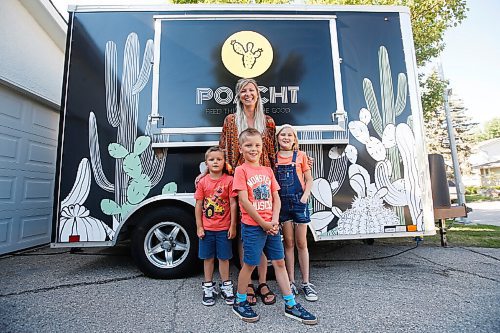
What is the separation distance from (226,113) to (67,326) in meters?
2.16

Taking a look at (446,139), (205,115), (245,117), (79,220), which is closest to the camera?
(245,117)

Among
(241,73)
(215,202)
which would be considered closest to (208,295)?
(215,202)

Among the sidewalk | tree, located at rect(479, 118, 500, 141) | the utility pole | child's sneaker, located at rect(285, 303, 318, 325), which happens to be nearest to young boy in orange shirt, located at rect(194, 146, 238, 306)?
child's sneaker, located at rect(285, 303, 318, 325)

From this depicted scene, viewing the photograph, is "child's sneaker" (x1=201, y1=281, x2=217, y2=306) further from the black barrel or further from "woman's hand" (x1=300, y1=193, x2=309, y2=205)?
the black barrel

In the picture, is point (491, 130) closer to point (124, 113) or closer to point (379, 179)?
point (379, 179)

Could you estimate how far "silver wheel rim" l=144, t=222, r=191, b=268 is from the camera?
108 inches

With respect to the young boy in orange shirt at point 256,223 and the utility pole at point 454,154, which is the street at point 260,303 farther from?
the utility pole at point 454,154

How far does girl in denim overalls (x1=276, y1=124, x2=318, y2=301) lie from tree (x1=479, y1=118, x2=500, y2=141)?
220ft

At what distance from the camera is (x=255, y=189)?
81.7 inches

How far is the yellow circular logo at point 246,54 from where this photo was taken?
2.88 metres

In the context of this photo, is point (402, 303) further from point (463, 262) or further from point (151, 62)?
point (151, 62)

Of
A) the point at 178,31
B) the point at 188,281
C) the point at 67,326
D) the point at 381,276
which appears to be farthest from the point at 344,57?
the point at 67,326

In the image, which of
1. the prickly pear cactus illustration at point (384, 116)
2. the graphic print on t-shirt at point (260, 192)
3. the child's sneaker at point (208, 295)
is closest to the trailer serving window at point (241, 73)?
the prickly pear cactus illustration at point (384, 116)

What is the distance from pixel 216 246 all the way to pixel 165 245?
70 cm
